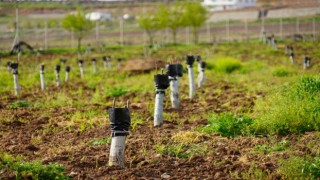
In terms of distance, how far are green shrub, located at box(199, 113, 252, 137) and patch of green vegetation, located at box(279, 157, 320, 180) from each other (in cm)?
212

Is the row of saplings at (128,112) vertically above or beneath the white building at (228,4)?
beneath

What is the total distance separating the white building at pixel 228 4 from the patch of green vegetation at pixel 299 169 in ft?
277

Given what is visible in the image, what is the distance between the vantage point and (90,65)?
26000 millimetres

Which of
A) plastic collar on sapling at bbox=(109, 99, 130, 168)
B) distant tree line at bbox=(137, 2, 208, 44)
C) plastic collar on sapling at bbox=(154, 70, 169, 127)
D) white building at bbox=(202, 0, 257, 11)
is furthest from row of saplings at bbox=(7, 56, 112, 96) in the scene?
white building at bbox=(202, 0, 257, 11)

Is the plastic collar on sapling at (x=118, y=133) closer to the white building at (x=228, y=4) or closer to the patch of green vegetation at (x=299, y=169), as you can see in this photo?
the patch of green vegetation at (x=299, y=169)

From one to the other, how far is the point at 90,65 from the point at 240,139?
18.8 metres

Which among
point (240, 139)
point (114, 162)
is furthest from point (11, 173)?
point (240, 139)

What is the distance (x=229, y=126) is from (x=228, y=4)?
8723 cm

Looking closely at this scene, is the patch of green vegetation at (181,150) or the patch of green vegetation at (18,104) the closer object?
the patch of green vegetation at (181,150)

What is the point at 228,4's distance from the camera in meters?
93.8

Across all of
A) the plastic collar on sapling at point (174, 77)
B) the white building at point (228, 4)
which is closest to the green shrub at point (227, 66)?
the plastic collar on sapling at point (174, 77)

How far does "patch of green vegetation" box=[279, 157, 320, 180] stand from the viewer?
230 inches

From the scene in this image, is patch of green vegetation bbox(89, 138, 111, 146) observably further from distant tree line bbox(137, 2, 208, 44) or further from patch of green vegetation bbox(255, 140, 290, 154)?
distant tree line bbox(137, 2, 208, 44)

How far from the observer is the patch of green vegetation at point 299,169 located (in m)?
5.84
